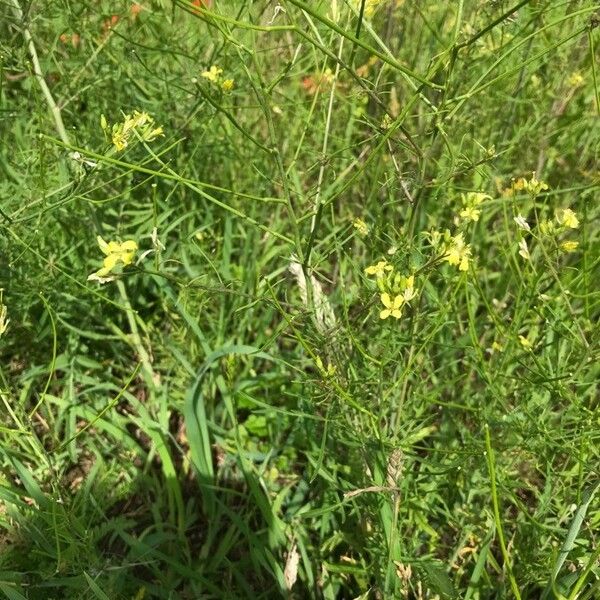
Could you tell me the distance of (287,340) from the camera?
2.11 metres

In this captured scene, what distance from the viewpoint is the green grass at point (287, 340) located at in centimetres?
137

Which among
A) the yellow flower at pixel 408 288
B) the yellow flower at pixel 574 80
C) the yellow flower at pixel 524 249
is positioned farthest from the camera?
the yellow flower at pixel 574 80

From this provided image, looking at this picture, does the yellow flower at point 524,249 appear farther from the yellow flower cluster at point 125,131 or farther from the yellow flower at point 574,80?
the yellow flower at point 574,80

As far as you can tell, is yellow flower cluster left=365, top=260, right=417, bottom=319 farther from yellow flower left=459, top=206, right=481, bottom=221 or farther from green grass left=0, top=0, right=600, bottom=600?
yellow flower left=459, top=206, right=481, bottom=221

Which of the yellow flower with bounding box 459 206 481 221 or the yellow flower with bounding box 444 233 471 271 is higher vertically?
the yellow flower with bounding box 459 206 481 221

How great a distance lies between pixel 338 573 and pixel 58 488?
Answer: 727 mm

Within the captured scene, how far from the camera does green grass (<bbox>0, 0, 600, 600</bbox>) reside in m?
1.37

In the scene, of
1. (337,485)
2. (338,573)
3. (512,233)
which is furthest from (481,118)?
(338,573)

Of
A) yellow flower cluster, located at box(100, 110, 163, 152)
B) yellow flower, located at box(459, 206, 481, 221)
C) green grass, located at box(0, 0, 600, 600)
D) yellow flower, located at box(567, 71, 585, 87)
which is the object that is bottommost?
green grass, located at box(0, 0, 600, 600)

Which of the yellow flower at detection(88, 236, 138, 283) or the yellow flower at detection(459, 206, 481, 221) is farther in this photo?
the yellow flower at detection(459, 206, 481, 221)

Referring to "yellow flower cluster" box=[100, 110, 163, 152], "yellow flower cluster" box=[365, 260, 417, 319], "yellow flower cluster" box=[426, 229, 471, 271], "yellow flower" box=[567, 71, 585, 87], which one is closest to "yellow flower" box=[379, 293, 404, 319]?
"yellow flower cluster" box=[365, 260, 417, 319]

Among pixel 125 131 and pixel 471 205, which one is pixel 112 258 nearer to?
pixel 125 131

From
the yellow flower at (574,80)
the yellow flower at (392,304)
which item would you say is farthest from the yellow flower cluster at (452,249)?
the yellow flower at (574,80)

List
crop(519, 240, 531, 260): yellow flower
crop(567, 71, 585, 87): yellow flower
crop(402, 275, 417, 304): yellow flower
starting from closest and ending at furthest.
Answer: crop(402, 275, 417, 304): yellow flower, crop(519, 240, 531, 260): yellow flower, crop(567, 71, 585, 87): yellow flower
